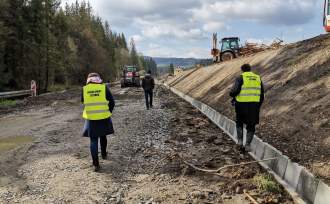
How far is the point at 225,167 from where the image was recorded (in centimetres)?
878

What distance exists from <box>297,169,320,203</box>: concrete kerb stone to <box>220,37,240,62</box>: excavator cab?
35.7 meters

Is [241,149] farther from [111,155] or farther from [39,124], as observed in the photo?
[39,124]

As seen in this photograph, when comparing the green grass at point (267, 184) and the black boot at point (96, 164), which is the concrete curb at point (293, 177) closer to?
the green grass at point (267, 184)

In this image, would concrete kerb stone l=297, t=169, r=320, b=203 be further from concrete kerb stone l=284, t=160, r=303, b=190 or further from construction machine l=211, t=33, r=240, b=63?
construction machine l=211, t=33, r=240, b=63

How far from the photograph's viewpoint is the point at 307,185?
22.5 ft

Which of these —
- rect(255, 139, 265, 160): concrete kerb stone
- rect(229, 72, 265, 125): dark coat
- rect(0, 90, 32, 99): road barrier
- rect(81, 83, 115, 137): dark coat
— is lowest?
rect(0, 90, 32, 99): road barrier

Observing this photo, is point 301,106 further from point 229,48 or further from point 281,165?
point 229,48

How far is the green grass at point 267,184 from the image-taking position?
24.5 ft

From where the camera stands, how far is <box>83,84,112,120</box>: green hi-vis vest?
30.9 feet

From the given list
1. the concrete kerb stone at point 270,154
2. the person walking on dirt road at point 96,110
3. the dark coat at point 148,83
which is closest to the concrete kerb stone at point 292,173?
the concrete kerb stone at point 270,154

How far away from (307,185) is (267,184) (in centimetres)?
84

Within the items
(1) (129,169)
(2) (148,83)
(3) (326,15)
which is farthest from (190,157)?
(3) (326,15)

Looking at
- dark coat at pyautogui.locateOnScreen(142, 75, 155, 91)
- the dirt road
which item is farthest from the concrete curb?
dark coat at pyautogui.locateOnScreen(142, 75, 155, 91)

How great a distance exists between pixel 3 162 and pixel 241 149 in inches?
216
